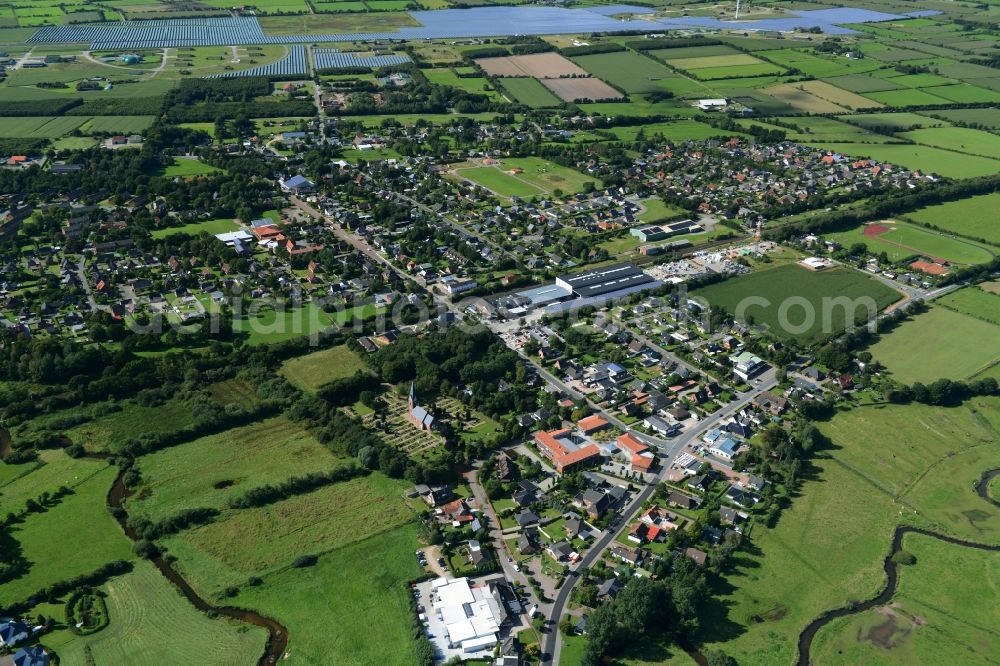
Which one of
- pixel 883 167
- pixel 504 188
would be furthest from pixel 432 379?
pixel 883 167

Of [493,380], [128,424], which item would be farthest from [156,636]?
[493,380]

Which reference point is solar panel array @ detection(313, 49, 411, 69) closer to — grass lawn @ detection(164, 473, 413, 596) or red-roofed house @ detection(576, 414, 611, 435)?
red-roofed house @ detection(576, 414, 611, 435)

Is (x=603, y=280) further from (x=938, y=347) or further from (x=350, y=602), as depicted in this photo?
(x=350, y=602)

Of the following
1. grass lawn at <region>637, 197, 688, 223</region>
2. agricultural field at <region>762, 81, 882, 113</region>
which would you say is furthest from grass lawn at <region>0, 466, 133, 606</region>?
agricultural field at <region>762, 81, 882, 113</region>

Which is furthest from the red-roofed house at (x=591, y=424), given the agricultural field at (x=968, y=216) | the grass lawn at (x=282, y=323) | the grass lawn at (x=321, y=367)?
the agricultural field at (x=968, y=216)

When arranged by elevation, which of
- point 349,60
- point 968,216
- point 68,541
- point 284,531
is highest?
point 349,60

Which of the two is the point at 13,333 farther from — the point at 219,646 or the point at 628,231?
the point at 628,231

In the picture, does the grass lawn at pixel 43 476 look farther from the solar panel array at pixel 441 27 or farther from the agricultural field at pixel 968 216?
the solar panel array at pixel 441 27

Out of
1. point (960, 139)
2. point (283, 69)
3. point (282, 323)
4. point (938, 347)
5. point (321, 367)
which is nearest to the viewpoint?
point (321, 367)
